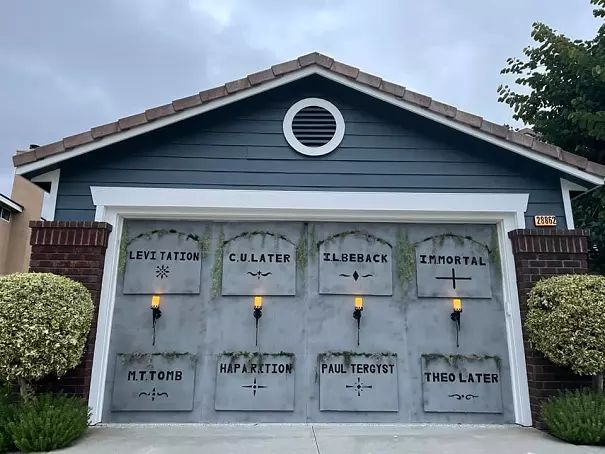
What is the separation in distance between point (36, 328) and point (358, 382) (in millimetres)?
3309

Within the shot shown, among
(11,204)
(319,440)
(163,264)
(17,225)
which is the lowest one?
(319,440)

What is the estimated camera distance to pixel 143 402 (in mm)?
5262

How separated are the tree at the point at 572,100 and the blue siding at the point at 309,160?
260 cm

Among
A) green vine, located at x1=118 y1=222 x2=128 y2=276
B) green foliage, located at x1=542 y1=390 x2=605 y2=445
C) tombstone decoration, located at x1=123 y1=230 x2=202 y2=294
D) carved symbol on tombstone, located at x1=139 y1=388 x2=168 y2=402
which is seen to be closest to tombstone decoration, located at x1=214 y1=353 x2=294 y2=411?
carved symbol on tombstone, located at x1=139 y1=388 x2=168 y2=402

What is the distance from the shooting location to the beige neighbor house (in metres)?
15.0

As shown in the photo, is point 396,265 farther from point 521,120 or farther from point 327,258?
point 521,120

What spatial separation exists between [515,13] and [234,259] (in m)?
9.39

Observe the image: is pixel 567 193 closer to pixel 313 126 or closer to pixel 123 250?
pixel 313 126

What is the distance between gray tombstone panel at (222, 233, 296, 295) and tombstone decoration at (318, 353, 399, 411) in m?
0.97

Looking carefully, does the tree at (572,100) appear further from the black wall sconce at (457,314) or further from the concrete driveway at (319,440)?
the concrete driveway at (319,440)

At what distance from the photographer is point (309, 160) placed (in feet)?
18.8

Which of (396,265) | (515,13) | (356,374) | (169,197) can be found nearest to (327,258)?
(396,265)

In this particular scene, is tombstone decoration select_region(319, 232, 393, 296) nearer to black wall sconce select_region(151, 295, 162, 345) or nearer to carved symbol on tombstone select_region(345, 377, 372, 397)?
carved symbol on tombstone select_region(345, 377, 372, 397)

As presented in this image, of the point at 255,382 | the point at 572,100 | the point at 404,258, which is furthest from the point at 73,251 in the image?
the point at 572,100
